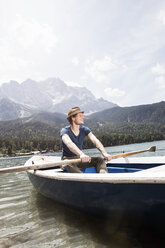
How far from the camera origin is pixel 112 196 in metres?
3.47

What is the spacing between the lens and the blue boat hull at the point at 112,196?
9.89ft

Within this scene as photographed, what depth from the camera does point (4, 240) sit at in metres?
3.96

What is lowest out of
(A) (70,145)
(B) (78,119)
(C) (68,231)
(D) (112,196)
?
(C) (68,231)

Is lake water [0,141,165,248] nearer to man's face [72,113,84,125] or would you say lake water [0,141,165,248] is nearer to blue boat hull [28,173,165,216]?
blue boat hull [28,173,165,216]

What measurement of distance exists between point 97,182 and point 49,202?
3319 mm

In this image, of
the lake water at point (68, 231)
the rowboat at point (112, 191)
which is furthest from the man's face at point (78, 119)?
the lake water at point (68, 231)

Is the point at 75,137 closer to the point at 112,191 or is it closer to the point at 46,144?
the point at 112,191

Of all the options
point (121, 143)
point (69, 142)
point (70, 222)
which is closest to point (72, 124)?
point (69, 142)

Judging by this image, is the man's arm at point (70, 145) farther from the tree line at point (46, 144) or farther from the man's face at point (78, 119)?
the tree line at point (46, 144)

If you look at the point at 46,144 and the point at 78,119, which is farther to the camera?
the point at 46,144

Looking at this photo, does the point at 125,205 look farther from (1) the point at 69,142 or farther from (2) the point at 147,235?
(1) the point at 69,142

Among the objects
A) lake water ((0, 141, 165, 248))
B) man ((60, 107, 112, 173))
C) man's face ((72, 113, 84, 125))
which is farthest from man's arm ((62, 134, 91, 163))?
lake water ((0, 141, 165, 248))

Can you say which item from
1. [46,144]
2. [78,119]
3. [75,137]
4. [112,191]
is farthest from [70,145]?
[46,144]

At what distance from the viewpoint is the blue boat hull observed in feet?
9.89
